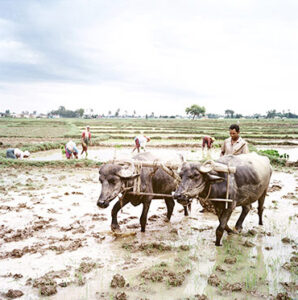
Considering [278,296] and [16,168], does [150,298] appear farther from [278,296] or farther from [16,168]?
[16,168]

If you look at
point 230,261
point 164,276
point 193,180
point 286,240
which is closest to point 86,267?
point 164,276

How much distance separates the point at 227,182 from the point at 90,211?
3.27m

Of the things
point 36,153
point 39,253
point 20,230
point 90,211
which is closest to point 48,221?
point 20,230

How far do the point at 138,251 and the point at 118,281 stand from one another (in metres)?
1.00

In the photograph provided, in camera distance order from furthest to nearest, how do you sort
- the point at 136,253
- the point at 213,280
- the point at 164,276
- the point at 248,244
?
the point at 248,244 → the point at 136,253 → the point at 164,276 → the point at 213,280

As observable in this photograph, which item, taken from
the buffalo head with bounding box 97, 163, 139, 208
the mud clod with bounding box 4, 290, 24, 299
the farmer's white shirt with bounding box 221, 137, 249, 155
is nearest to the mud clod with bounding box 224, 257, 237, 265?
the buffalo head with bounding box 97, 163, 139, 208

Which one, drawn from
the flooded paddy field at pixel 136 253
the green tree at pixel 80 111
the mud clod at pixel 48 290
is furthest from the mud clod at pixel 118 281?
the green tree at pixel 80 111

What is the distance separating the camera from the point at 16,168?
11406 millimetres

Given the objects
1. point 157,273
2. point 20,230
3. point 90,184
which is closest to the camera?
point 157,273

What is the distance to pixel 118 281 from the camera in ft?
11.8

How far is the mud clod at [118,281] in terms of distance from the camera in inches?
140

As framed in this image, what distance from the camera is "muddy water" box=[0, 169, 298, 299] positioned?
141 inches

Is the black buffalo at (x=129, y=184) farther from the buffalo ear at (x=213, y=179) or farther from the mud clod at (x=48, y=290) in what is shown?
the mud clod at (x=48, y=290)

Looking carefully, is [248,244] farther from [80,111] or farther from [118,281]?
[80,111]
